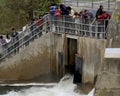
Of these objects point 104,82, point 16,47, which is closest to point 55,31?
point 16,47

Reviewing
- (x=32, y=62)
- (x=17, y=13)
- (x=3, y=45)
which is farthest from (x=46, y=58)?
(x=17, y=13)

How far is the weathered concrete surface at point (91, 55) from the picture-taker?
19.4 meters

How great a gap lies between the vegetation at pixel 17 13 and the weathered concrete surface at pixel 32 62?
1244cm

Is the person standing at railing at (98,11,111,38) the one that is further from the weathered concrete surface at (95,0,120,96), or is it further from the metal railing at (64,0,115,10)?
the weathered concrete surface at (95,0,120,96)

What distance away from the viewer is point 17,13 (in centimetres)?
3641

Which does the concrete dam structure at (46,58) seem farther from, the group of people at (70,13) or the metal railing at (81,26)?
the group of people at (70,13)

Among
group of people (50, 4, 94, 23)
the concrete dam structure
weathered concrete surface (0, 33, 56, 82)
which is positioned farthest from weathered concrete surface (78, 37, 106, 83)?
weathered concrete surface (0, 33, 56, 82)

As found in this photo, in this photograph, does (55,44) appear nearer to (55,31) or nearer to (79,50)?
(55,31)

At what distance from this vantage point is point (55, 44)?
22906 mm

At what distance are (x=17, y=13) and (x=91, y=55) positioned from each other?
17.6 m

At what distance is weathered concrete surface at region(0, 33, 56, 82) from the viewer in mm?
22672

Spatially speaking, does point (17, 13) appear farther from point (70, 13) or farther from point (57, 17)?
point (57, 17)

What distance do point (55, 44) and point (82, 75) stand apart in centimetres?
318

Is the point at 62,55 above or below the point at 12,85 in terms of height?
above
